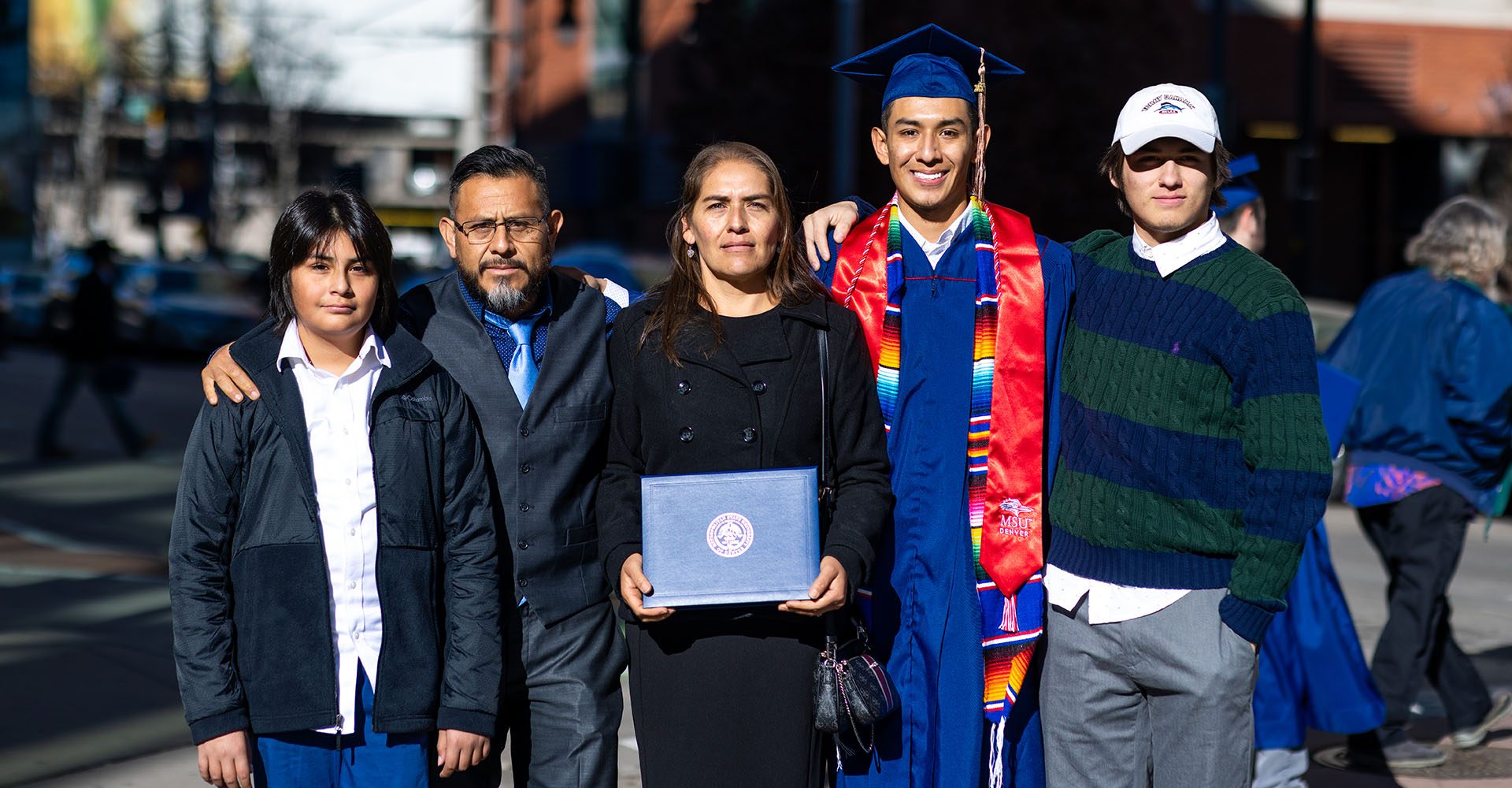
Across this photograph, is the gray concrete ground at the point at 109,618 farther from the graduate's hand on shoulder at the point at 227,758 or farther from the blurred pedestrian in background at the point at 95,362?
the graduate's hand on shoulder at the point at 227,758

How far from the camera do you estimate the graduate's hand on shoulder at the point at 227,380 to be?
3502 millimetres

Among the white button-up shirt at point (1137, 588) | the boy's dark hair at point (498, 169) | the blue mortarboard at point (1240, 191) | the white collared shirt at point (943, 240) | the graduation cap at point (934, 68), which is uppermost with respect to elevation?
the graduation cap at point (934, 68)

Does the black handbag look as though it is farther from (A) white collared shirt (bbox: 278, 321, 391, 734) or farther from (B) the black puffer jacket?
(A) white collared shirt (bbox: 278, 321, 391, 734)

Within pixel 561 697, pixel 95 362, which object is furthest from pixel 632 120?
pixel 561 697

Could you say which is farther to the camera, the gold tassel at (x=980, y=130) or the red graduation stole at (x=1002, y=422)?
the gold tassel at (x=980, y=130)

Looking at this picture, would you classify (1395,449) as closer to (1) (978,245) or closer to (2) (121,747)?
(1) (978,245)

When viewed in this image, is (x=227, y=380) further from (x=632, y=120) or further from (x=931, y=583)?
(x=632, y=120)

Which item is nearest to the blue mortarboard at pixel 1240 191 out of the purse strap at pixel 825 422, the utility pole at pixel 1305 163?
the purse strap at pixel 825 422

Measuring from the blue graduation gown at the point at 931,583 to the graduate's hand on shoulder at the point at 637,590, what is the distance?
58cm

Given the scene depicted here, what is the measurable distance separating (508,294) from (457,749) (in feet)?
3.49

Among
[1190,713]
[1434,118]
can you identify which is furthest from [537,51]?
[1190,713]

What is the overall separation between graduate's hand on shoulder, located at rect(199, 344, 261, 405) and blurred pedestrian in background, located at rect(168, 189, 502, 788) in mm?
20

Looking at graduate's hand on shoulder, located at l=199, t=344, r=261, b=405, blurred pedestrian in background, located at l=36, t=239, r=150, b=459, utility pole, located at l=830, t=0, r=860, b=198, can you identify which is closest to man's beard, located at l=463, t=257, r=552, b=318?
graduate's hand on shoulder, located at l=199, t=344, r=261, b=405

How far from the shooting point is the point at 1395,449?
242 inches
